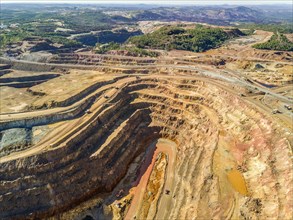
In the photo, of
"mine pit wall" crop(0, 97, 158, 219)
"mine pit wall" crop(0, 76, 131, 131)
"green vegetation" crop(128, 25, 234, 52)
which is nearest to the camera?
"mine pit wall" crop(0, 97, 158, 219)

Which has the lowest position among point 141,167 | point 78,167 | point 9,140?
point 141,167

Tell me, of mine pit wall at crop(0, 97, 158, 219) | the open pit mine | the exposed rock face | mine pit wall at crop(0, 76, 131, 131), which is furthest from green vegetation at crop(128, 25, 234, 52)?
mine pit wall at crop(0, 97, 158, 219)

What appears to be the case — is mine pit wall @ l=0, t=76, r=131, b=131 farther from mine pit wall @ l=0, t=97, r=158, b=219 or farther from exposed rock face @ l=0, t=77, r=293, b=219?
mine pit wall @ l=0, t=97, r=158, b=219

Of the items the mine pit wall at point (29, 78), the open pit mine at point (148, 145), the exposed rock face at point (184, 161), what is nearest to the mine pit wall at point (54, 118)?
the open pit mine at point (148, 145)

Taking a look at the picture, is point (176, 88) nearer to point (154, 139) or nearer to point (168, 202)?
point (154, 139)

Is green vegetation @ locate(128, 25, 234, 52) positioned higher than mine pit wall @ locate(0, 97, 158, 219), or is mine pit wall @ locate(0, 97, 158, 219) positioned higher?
green vegetation @ locate(128, 25, 234, 52)

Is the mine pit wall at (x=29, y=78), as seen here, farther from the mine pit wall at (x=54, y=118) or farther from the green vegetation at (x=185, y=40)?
the green vegetation at (x=185, y=40)

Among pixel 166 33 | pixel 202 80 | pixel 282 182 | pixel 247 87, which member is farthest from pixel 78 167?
pixel 166 33
